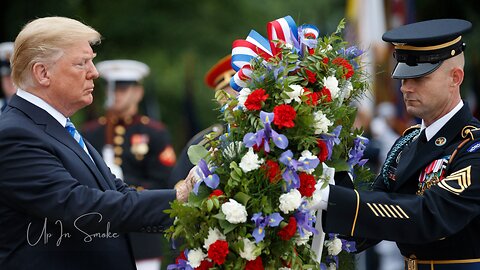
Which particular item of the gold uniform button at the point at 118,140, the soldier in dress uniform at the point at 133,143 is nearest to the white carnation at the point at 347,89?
the soldier in dress uniform at the point at 133,143

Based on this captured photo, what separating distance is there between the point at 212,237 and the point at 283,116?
2.00 ft

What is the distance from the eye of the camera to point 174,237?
4035 millimetres

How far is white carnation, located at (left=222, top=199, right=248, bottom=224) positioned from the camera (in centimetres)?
Answer: 388

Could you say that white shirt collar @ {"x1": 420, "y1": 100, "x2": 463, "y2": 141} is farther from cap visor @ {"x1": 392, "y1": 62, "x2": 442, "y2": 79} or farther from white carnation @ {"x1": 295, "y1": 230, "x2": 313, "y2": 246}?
white carnation @ {"x1": 295, "y1": 230, "x2": 313, "y2": 246}

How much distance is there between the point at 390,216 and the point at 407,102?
65cm

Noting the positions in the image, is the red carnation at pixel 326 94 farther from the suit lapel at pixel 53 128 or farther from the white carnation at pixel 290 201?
the suit lapel at pixel 53 128

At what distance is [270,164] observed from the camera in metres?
3.95

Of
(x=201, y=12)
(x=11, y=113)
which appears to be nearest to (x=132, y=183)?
(x=11, y=113)

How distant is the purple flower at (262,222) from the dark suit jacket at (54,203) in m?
0.52

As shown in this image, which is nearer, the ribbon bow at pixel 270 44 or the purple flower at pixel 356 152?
the ribbon bow at pixel 270 44

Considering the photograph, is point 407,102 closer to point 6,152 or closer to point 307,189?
point 307,189

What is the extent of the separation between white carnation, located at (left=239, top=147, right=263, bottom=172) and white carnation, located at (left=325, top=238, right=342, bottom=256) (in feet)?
2.47

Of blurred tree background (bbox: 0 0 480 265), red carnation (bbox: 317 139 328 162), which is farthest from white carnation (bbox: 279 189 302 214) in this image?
blurred tree background (bbox: 0 0 480 265)

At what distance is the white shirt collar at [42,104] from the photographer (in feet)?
14.1
